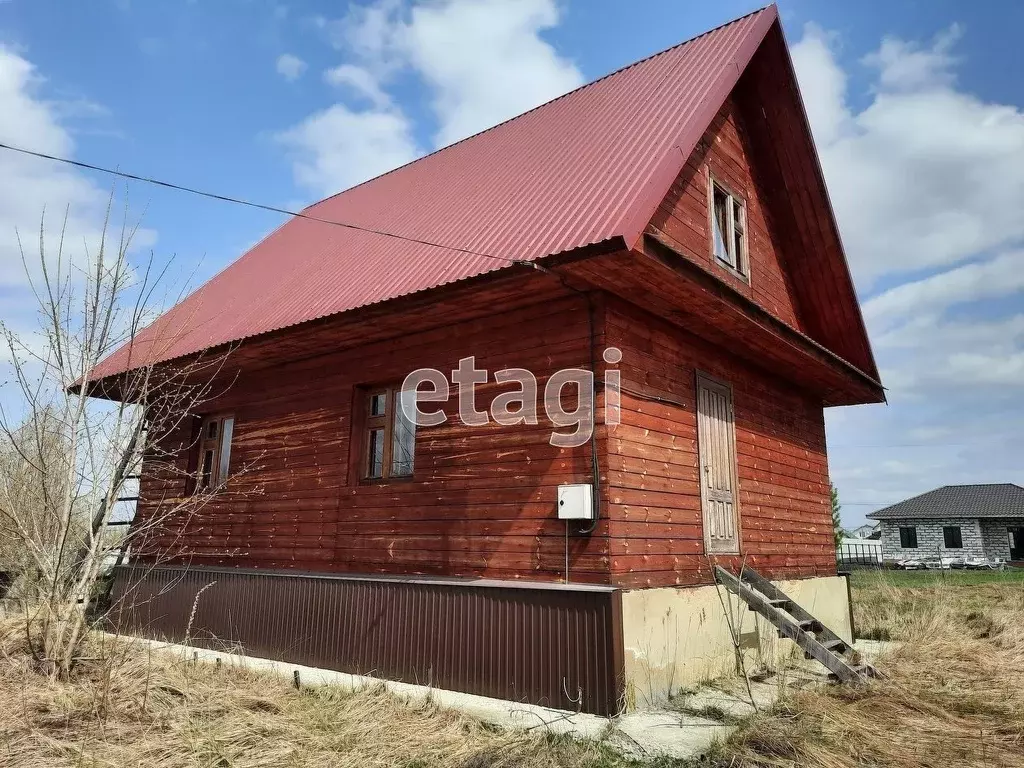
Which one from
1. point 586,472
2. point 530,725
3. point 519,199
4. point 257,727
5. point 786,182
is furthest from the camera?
point 786,182

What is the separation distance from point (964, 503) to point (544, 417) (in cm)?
4819

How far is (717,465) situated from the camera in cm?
867

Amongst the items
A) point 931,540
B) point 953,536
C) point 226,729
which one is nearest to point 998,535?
point 953,536

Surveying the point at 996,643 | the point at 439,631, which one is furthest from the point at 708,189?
the point at 996,643

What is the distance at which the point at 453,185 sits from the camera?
36.3ft

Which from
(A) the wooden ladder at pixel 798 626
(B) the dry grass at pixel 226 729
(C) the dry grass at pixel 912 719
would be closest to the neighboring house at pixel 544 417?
(A) the wooden ladder at pixel 798 626

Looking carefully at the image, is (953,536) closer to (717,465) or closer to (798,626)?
(717,465)

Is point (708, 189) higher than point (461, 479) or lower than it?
higher

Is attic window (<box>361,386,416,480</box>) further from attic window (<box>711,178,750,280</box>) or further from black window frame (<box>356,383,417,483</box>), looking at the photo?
attic window (<box>711,178,750,280</box>)

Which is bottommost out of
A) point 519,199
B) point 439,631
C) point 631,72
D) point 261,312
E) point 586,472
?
point 439,631

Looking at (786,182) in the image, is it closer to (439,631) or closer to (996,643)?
(996,643)

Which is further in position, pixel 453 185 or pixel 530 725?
pixel 453 185

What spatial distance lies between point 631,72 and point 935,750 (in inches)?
369

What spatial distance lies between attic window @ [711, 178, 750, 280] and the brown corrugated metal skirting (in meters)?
4.81
